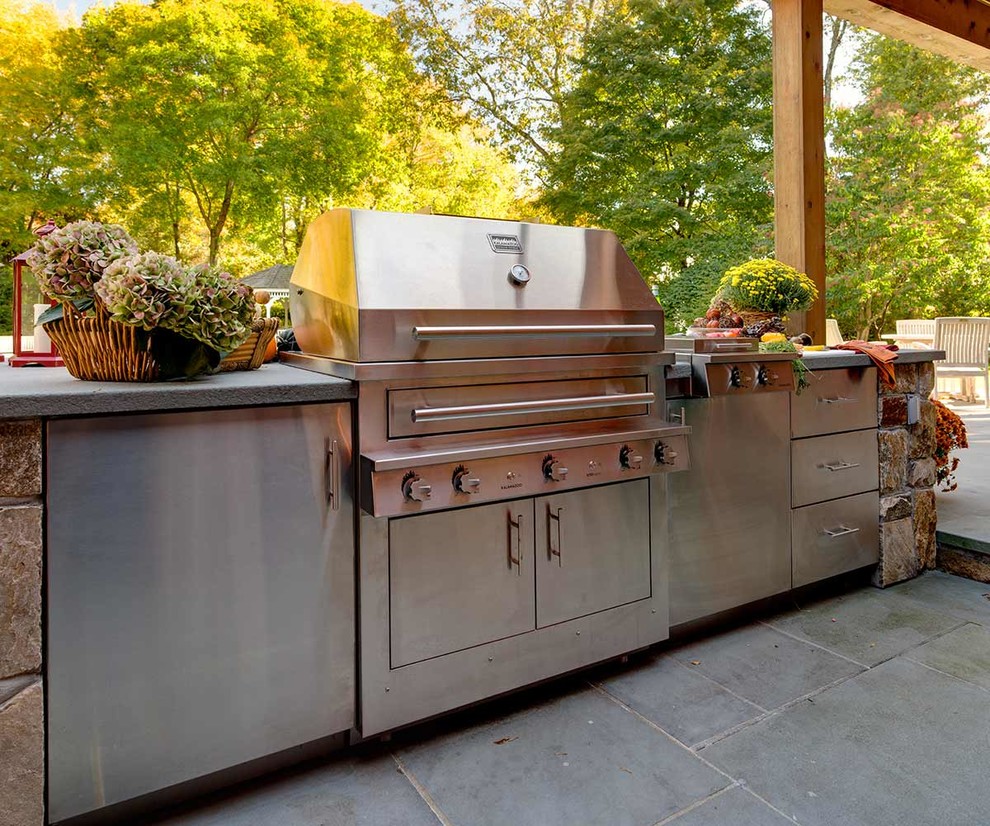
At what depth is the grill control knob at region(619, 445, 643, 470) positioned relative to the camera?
1749 mm

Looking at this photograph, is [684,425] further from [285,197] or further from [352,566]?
[285,197]

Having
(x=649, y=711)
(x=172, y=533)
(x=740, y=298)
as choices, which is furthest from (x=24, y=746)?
(x=740, y=298)

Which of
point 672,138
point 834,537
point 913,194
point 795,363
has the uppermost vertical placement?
point 672,138

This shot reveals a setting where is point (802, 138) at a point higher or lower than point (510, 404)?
higher

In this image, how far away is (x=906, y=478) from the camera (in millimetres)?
2584

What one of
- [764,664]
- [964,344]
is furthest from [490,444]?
[964,344]

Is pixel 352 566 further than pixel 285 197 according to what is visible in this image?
No

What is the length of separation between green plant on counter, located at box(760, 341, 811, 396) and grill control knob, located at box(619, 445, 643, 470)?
0.72 m

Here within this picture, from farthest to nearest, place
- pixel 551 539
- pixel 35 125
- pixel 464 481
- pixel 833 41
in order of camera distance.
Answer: pixel 833 41, pixel 35 125, pixel 551 539, pixel 464 481

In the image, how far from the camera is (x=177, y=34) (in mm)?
9047

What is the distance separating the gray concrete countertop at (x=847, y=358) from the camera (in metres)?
2.25

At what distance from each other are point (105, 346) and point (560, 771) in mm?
1320

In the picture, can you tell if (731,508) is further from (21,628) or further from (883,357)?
(21,628)

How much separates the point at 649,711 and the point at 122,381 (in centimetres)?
146
